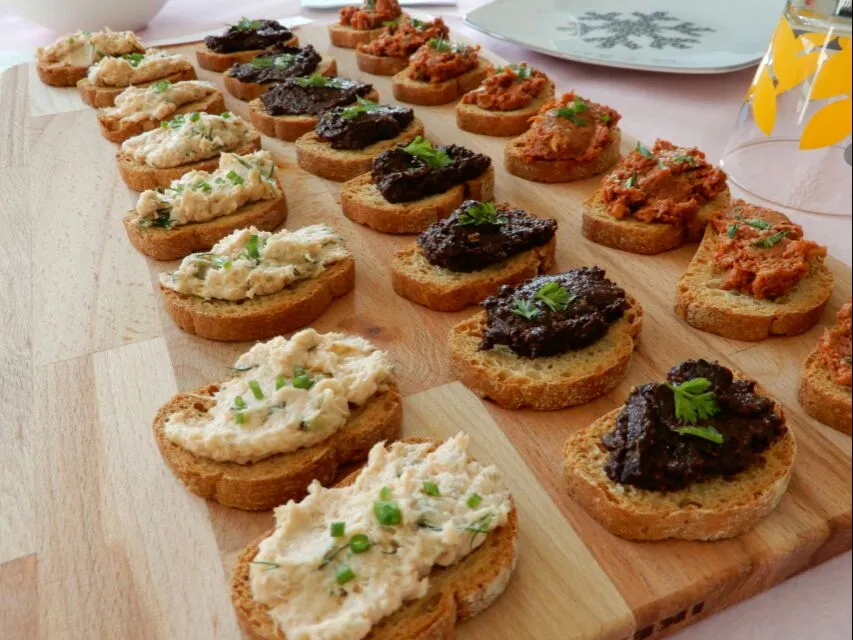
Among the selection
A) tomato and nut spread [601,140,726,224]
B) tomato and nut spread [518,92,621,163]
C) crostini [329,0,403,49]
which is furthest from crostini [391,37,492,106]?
tomato and nut spread [601,140,726,224]

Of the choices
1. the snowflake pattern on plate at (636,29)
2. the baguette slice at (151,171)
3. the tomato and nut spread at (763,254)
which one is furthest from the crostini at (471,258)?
the snowflake pattern on plate at (636,29)

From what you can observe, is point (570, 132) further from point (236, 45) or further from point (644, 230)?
point (236, 45)

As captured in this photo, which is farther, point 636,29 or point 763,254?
point 636,29

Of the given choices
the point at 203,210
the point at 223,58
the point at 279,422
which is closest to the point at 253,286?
the point at 203,210

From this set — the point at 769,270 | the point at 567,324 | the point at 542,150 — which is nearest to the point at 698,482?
the point at 567,324

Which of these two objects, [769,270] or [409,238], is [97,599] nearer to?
[409,238]
